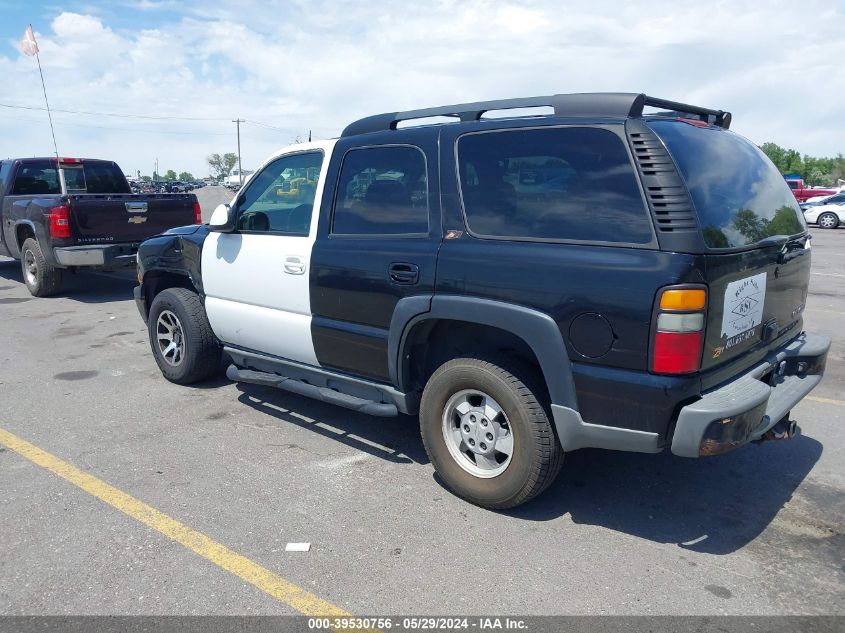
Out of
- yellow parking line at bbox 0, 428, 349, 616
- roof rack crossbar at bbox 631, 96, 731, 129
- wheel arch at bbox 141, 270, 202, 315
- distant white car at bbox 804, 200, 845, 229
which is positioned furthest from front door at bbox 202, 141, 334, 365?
distant white car at bbox 804, 200, 845, 229

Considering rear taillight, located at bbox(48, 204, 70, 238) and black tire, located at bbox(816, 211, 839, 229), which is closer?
rear taillight, located at bbox(48, 204, 70, 238)

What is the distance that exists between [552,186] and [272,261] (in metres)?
2.10

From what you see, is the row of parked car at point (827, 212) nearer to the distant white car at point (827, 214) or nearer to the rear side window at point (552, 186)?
the distant white car at point (827, 214)

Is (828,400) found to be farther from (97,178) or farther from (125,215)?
(97,178)

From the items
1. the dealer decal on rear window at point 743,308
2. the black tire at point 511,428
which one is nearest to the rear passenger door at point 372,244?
the black tire at point 511,428

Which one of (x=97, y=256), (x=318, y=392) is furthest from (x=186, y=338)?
(x=97, y=256)

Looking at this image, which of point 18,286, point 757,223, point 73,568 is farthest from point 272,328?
point 18,286

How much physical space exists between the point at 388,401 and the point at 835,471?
2742 mm

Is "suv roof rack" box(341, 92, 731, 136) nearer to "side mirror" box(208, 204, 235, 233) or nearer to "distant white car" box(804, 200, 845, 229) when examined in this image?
"side mirror" box(208, 204, 235, 233)

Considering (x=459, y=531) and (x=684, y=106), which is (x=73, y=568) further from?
(x=684, y=106)

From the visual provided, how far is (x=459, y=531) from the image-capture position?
3.43 meters

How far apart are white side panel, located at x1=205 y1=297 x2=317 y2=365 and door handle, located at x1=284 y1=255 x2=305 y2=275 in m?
0.29

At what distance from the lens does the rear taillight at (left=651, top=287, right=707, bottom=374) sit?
2816mm

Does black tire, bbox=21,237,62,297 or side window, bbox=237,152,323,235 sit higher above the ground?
side window, bbox=237,152,323,235
